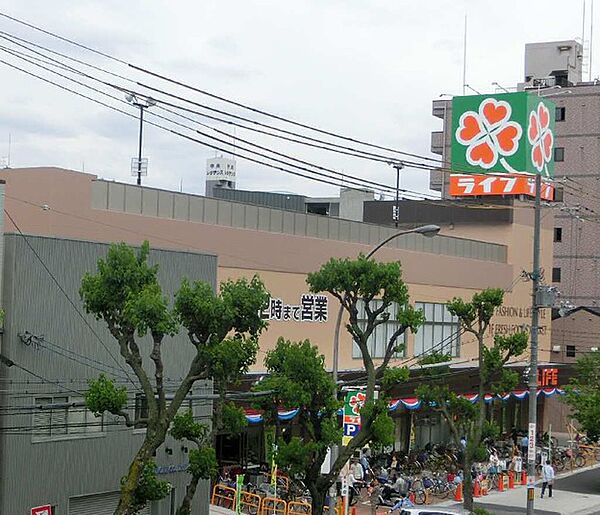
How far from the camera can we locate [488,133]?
5841cm

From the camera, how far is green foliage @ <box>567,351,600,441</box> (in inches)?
1736

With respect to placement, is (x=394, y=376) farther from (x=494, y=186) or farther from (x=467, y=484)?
A: (x=494, y=186)

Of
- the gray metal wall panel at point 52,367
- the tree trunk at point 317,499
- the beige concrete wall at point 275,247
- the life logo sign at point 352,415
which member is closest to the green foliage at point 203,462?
the gray metal wall panel at point 52,367

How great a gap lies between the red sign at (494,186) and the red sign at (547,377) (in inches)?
379

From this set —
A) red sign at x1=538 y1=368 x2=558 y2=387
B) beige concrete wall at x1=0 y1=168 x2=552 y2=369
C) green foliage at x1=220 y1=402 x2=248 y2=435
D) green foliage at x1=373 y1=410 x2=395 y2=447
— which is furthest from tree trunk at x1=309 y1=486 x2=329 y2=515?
red sign at x1=538 y1=368 x2=558 y2=387

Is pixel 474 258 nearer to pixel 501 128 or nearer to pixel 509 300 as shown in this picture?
pixel 509 300

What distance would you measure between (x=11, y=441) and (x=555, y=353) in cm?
4588

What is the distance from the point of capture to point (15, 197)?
3212 centimetres

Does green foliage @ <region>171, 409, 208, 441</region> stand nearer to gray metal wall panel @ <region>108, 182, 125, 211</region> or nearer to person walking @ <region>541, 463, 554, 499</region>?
gray metal wall panel @ <region>108, 182, 125, 211</region>

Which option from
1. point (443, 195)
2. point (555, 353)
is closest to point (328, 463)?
point (555, 353)

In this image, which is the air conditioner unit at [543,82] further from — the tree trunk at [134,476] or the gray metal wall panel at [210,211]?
the tree trunk at [134,476]

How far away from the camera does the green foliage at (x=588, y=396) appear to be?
44.1 m

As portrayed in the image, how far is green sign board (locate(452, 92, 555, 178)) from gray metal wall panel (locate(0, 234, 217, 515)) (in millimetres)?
35599

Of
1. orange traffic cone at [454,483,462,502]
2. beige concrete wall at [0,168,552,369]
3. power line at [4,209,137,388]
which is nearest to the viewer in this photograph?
power line at [4,209,137,388]
